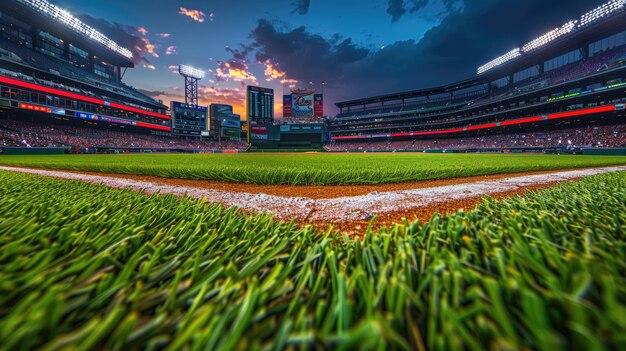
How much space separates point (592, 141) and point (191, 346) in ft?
150

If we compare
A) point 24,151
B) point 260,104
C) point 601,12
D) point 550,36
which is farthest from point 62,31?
point 601,12

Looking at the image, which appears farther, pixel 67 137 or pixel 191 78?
pixel 191 78

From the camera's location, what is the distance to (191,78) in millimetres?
61938

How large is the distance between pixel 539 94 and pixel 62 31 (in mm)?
77518

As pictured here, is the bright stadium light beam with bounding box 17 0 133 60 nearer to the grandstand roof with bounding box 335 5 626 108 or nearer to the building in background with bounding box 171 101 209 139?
the building in background with bounding box 171 101 209 139

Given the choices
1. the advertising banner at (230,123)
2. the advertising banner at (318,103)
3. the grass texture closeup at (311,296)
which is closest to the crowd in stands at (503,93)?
the advertising banner at (318,103)

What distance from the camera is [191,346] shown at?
1.28 feet

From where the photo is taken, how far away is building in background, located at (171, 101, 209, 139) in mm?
54031

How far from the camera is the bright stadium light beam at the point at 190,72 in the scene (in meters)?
57.6

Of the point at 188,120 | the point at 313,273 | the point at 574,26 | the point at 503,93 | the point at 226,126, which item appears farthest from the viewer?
the point at 226,126

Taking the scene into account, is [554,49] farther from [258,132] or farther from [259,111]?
[259,111]

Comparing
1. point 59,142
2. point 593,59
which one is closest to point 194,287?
point 59,142

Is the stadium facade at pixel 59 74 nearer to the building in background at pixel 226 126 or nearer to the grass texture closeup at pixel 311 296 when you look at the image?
the building in background at pixel 226 126

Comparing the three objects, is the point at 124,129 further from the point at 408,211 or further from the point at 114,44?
the point at 408,211
